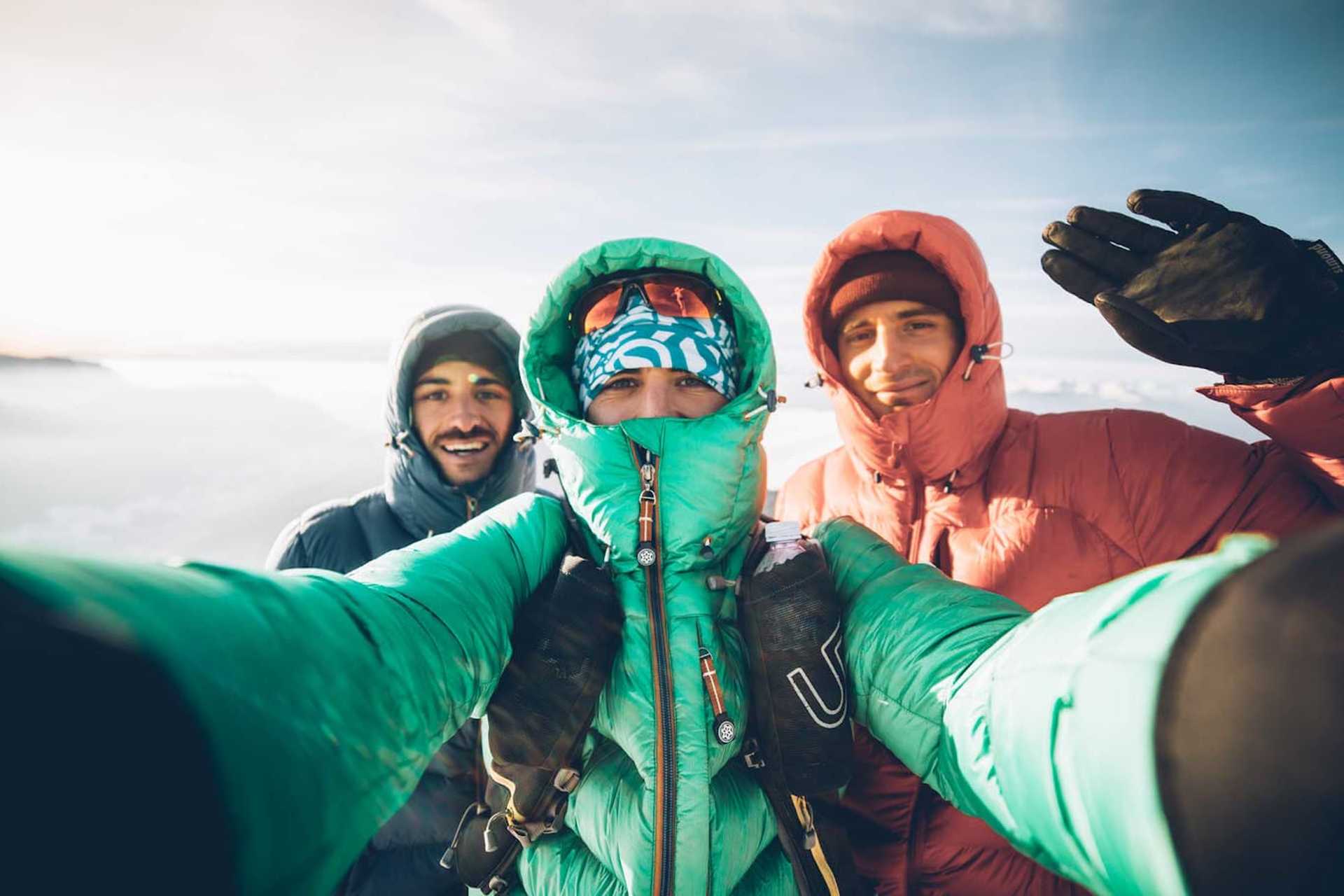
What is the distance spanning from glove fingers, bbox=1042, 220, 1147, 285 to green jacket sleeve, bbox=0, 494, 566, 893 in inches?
84.9

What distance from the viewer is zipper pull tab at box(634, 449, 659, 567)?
4.08ft

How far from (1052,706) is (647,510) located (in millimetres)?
859

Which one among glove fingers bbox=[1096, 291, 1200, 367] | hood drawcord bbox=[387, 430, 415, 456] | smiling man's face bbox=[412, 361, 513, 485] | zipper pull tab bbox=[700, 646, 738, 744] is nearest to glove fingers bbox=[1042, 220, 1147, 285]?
glove fingers bbox=[1096, 291, 1200, 367]

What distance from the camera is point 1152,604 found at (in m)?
0.48

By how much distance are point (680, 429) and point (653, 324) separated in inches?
15.8

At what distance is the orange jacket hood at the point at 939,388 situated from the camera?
1857mm

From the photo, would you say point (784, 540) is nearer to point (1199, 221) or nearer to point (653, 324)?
point (653, 324)

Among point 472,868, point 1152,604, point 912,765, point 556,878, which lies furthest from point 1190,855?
point 472,868

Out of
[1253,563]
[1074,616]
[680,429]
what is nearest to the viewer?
[1253,563]

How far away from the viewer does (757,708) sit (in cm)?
116

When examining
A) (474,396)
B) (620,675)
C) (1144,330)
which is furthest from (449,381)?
(1144,330)

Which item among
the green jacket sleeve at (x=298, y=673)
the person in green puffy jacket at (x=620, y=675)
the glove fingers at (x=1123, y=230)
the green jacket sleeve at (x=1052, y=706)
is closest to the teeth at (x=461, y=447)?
the person in green puffy jacket at (x=620, y=675)

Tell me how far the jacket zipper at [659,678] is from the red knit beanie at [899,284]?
126cm

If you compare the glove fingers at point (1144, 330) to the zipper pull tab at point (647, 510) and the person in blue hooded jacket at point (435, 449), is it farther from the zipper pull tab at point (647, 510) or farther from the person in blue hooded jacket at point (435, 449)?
the person in blue hooded jacket at point (435, 449)
